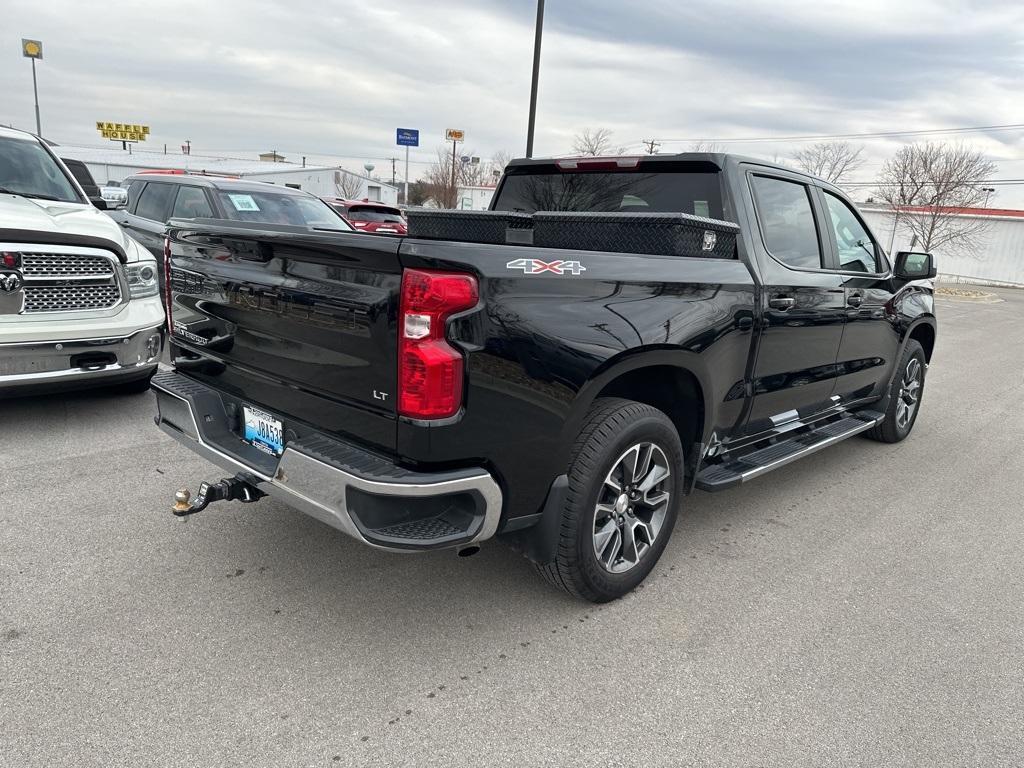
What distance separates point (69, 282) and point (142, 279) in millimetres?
591

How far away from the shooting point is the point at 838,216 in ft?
14.7

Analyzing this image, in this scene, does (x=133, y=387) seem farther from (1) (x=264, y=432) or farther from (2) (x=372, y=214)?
(2) (x=372, y=214)

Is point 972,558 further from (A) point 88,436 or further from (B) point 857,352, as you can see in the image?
(A) point 88,436

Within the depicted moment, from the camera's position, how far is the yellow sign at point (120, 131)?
7231cm

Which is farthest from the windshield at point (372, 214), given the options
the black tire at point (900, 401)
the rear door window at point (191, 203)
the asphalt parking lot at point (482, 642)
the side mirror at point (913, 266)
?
the side mirror at point (913, 266)

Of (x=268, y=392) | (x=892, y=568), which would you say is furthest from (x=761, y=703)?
(x=268, y=392)

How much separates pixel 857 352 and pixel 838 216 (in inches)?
33.9

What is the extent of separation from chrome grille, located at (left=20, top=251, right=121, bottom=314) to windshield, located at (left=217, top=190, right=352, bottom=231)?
3062 millimetres

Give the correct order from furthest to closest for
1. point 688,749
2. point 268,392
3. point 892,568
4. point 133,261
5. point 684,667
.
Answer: point 133,261
point 892,568
point 268,392
point 684,667
point 688,749

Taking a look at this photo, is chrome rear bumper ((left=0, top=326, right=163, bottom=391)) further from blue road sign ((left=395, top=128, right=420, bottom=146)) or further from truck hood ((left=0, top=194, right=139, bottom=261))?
blue road sign ((left=395, top=128, right=420, bottom=146))

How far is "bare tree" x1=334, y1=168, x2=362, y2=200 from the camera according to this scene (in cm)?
5891

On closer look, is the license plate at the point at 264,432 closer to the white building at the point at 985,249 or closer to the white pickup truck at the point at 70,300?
the white pickup truck at the point at 70,300

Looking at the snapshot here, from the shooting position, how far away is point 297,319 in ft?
8.70

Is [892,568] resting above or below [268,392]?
below
